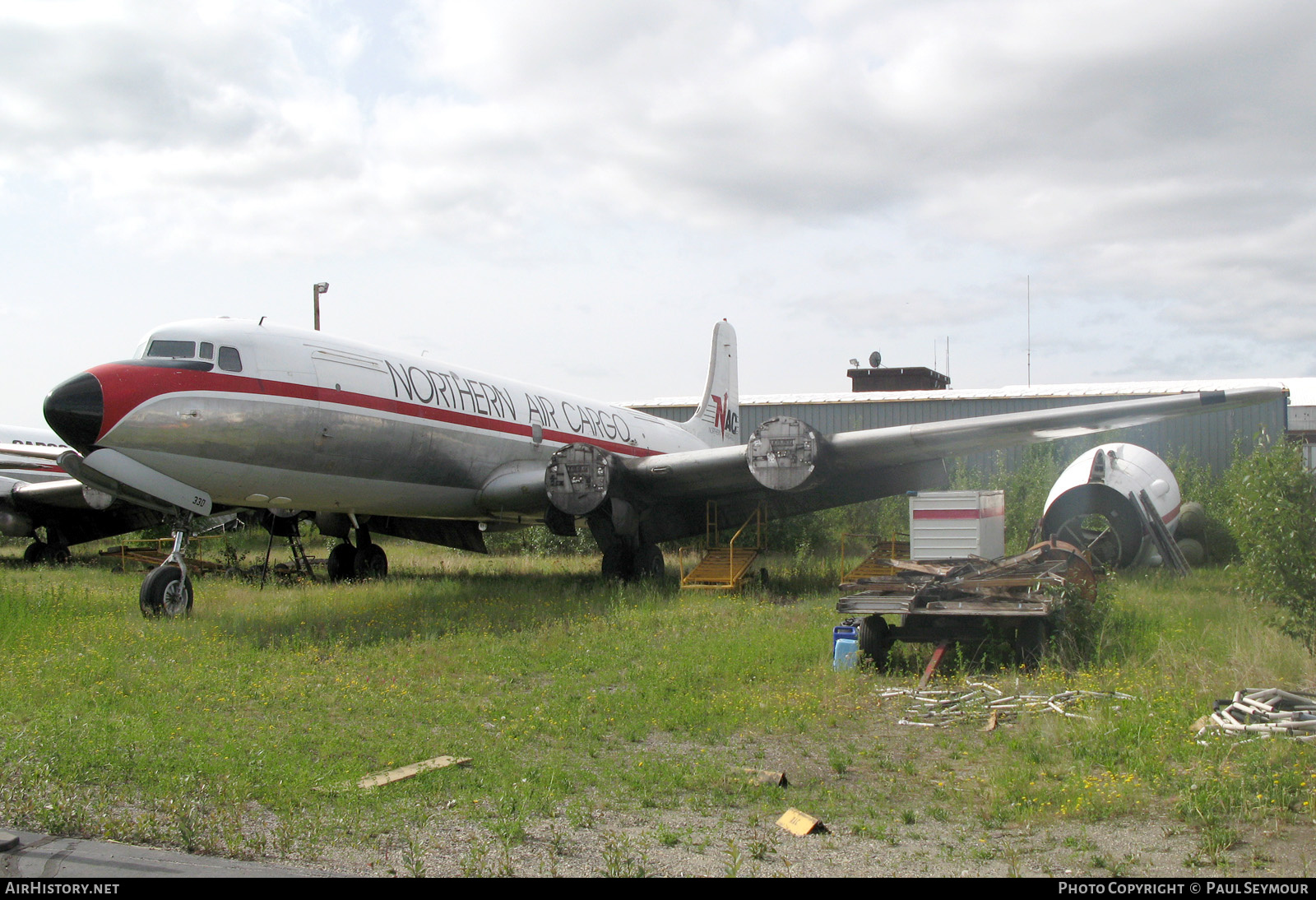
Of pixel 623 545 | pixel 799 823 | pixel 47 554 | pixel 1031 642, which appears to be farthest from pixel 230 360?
pixel 47 554

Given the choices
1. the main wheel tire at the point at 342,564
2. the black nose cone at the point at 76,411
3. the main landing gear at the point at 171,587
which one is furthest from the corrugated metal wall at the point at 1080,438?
the black nose cone at the point at 76,411

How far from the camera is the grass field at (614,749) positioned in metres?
4.52

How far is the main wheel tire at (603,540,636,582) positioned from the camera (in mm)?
15914

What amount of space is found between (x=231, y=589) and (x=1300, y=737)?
49.4 ft

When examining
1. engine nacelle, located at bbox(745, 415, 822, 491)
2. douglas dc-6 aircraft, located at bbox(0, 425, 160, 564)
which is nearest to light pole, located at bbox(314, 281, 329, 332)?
douglas dc-6 aircraft, located at bbox(0, 425, 160, 564)

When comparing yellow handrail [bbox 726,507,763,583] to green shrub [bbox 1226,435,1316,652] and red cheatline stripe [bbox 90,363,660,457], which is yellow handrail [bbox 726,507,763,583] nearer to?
red cheatline stripe [bbox 90,363,660,457]

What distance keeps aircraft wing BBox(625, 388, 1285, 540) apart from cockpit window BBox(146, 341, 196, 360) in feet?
22.7

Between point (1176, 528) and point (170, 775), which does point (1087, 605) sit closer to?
point (170, 775)

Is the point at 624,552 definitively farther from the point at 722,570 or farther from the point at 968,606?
the point at 968,606

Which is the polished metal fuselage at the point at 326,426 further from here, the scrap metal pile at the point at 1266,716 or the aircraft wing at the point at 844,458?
the scrap metal pile at the point at 1266,716

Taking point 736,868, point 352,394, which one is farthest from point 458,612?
point 736,868

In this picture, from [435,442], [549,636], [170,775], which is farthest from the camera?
[435,442]

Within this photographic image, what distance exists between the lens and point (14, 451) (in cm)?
1784

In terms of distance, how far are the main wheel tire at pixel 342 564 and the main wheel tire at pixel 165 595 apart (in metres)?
6.10
